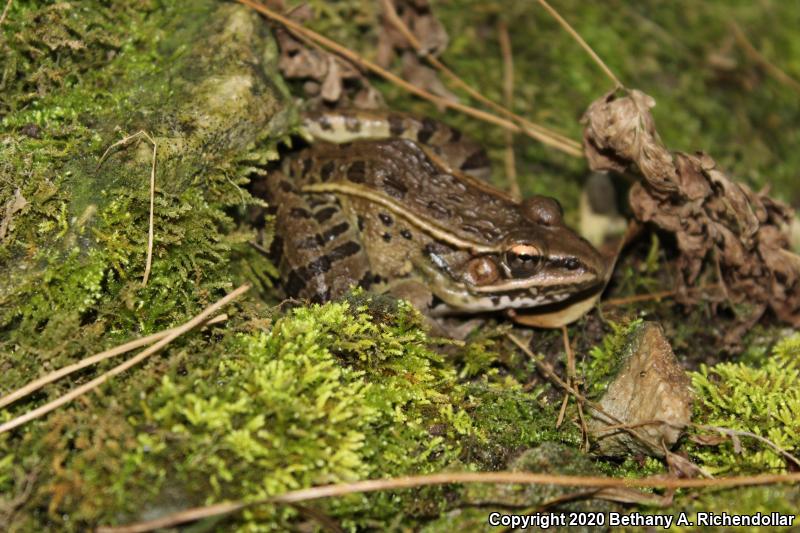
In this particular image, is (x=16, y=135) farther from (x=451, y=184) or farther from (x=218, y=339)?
(x=451, y=184)

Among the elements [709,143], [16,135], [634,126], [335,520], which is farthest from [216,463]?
[709,143]

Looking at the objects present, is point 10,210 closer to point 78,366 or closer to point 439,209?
point 78,366

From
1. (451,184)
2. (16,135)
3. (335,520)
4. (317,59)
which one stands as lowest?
(335,520)

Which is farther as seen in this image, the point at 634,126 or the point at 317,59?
the point at 317,59

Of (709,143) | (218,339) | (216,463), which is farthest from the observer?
(709,143)

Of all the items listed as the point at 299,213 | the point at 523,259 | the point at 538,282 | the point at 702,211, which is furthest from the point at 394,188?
the point at 702,211

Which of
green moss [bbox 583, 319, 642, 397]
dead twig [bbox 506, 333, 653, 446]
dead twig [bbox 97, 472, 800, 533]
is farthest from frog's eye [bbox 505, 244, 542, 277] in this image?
dead twig [bbox 97, 472, 800, 533]

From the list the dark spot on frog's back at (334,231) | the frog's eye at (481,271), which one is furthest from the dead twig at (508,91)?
the dark spot on frog's back at (334,231)
